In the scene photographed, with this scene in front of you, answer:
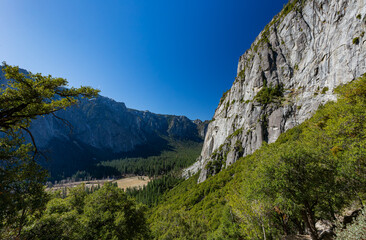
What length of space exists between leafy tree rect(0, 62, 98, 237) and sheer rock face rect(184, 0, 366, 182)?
58.3 meters

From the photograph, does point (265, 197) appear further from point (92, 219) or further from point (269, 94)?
point (269, 94)

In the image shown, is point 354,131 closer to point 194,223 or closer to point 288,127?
point 194,223

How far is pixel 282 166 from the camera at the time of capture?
12.8 metres

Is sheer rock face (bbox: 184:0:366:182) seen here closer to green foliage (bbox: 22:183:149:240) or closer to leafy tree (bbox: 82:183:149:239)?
leafy tree (bbox: 82:183:149:239)

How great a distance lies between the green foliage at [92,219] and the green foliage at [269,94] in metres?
65.5

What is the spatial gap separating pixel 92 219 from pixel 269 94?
7378 centimetres

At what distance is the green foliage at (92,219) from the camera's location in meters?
10.5

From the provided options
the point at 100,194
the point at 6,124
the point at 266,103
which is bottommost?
the point at 100,194

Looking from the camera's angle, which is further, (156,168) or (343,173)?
(156,168)

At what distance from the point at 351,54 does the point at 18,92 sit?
6315 centimetres

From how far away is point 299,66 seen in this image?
58.0m

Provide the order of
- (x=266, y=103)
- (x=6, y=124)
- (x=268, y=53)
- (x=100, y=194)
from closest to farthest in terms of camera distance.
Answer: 1. (x=6, y=124)
2. (x=100, y=194)
3. (x=266, y=103)
4. (x=268, y=53)

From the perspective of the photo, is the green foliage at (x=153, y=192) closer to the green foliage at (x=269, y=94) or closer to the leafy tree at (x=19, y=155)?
the green foliage at (x=269, y=94)

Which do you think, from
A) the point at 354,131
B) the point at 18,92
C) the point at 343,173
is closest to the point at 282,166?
the point at 343,173
